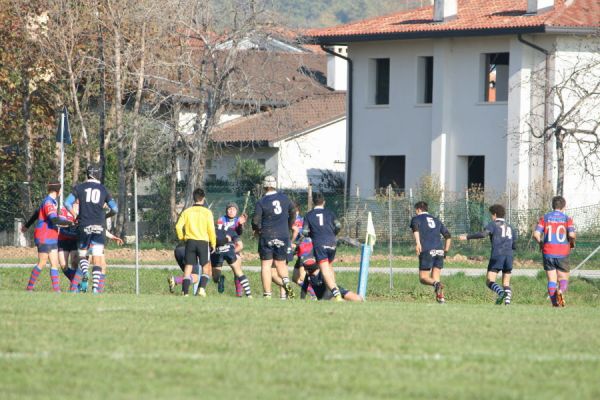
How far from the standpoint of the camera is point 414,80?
3922cm

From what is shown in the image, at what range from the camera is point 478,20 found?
37.7m

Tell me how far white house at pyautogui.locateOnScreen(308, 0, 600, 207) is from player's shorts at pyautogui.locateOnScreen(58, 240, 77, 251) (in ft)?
62.8

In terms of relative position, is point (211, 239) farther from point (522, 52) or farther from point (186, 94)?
point (522, 52)

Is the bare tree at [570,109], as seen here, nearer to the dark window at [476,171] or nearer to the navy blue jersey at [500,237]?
the dark window at [476,171]

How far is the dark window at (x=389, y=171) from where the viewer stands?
41.1m

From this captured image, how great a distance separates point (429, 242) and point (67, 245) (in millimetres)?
5797

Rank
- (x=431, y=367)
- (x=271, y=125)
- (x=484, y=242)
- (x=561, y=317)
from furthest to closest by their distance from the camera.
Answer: (x=271, y=125)
(x=484, y=242)
(x=561, y=317)
(x=431, y=367)

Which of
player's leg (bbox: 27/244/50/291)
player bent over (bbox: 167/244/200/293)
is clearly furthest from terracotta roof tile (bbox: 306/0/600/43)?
player's leg (bbox: 27/244/50/291)

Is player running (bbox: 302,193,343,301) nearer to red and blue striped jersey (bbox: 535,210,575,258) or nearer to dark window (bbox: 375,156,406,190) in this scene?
red and blue striped jersey (bbox: 535,210,575,258)

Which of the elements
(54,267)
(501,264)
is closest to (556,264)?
(501,264)

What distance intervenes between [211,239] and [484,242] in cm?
1513

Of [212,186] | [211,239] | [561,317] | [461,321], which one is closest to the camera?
[461,321]

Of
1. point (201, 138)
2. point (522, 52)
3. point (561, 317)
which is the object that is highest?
point (522, 52)

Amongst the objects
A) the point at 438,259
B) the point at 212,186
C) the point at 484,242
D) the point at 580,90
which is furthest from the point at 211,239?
the point at 212,186
